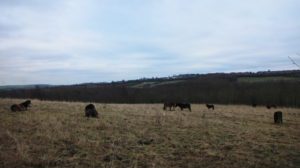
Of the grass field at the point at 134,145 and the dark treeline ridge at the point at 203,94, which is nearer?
the grass field at the point at 134,145

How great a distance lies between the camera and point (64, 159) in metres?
11.3

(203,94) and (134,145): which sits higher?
(203,94)

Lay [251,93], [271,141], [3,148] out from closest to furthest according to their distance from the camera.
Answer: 1. [3,148]
2. [271,141]
3. [251,93]

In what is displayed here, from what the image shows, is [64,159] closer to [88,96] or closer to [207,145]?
[207,145]

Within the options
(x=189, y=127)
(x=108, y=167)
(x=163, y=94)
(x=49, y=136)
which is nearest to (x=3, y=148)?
(x=49, y=136)

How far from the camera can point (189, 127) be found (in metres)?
19.6

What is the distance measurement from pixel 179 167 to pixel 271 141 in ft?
22.8

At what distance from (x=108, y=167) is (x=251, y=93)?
233ft

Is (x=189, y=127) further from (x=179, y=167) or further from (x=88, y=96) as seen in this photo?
(x=88, y=96)

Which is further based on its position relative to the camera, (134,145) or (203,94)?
(203,94)

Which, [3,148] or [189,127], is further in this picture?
[189,127]

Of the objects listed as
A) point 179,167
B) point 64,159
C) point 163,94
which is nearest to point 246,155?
point 179,167

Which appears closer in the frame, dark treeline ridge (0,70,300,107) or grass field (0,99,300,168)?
grass field (0,99,300,168)

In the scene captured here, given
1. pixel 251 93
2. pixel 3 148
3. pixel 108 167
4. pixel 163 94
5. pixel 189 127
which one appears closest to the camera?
pixel 108 167
